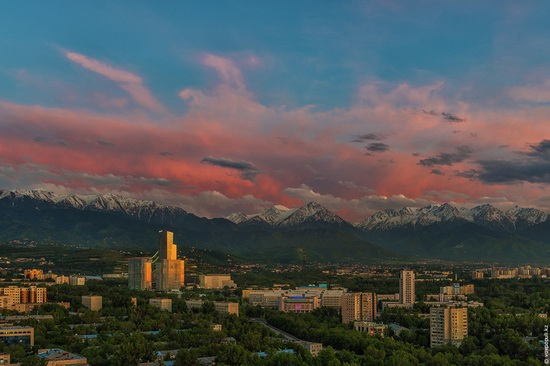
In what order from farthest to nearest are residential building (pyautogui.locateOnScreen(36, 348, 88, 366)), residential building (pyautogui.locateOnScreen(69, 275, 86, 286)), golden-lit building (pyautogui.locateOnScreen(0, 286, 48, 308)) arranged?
1. residential building (pyautogui.locateOnScreen(69, 275, 86, 286))
2. golden-lit building (pyautogui.locateOnScreen(0, 286, 48, 308))
3. residential building (pyautogui.locateOnScreen(36, 348, 88, 366))

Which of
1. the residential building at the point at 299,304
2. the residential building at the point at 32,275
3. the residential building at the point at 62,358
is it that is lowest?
the residential building at the point at 299,304

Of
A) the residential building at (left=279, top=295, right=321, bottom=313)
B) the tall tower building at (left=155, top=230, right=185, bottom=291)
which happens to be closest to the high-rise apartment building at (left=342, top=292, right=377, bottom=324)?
the residential building at (left=279, top=295, right=321, bottom=313)

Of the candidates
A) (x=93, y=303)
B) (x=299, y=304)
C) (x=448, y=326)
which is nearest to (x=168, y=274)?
(x=299, y=304)

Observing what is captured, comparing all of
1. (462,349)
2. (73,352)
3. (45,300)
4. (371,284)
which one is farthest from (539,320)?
(371,284)

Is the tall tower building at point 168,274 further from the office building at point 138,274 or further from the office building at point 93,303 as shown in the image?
the office building at point 93,303

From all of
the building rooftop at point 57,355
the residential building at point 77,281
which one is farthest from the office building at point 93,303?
the building rooftop at point 57,355

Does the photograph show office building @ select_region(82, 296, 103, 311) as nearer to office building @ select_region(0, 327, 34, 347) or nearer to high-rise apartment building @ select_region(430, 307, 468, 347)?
office building @ select_region(0, 327, 34, 347)
